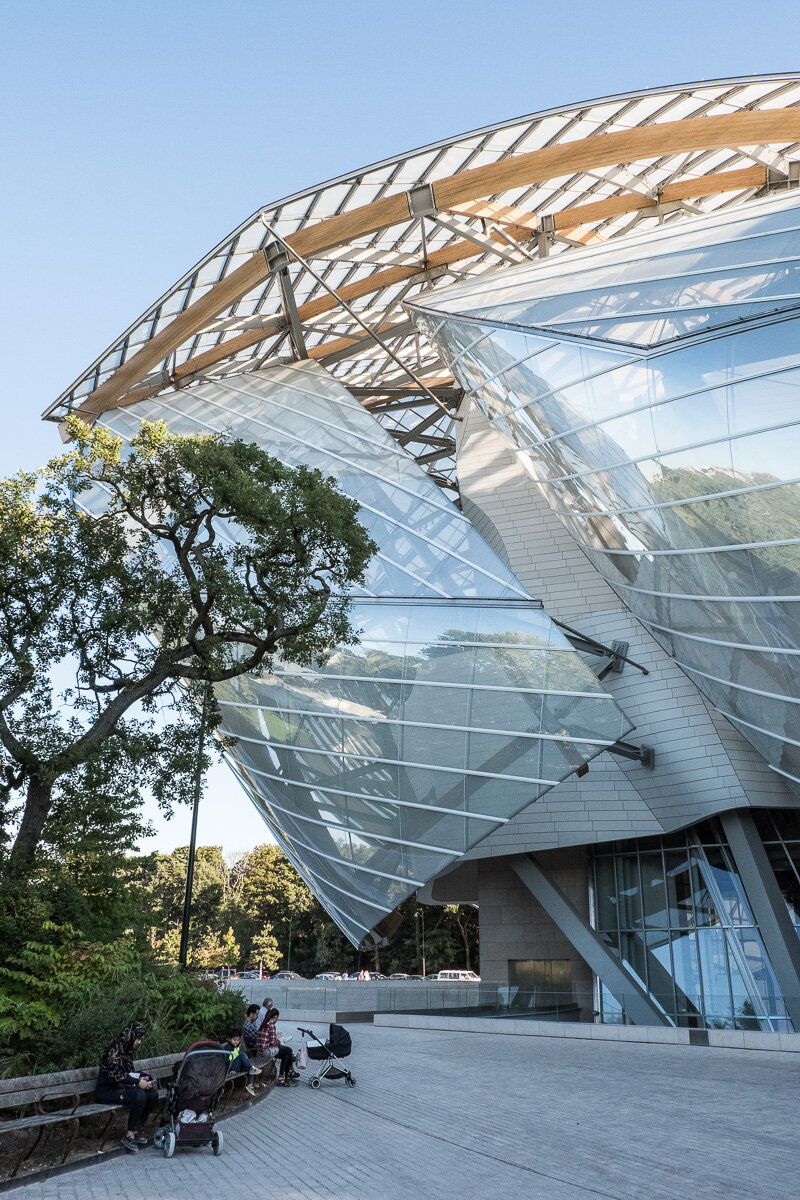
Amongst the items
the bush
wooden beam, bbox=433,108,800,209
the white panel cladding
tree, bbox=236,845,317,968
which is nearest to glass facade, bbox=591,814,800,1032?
the white panel cladding

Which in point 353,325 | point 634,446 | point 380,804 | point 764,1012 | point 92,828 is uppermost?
point 353,325

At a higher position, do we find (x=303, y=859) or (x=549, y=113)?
(x=549, y=113)

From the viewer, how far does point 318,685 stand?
25.8m

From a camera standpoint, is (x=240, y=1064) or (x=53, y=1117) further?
(x=240, y=1064)

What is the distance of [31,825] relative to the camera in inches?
577

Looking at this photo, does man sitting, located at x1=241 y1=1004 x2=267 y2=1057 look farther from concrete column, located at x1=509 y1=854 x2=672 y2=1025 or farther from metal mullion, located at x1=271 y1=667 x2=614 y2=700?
concrete column, located at x1=509 y1=854 x2=672 y2=1025

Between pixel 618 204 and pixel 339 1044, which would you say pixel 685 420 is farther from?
pixel 618 204

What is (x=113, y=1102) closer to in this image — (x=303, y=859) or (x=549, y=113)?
(x=303, y=859)

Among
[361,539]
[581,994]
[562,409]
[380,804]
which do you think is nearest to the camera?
[361,539]

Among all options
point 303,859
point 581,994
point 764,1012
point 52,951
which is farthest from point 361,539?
point 764,1012

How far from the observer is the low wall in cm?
2038

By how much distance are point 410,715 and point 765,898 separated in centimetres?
1266

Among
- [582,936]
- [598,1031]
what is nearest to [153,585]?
[598,1031]

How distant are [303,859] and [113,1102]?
64.9 feet
